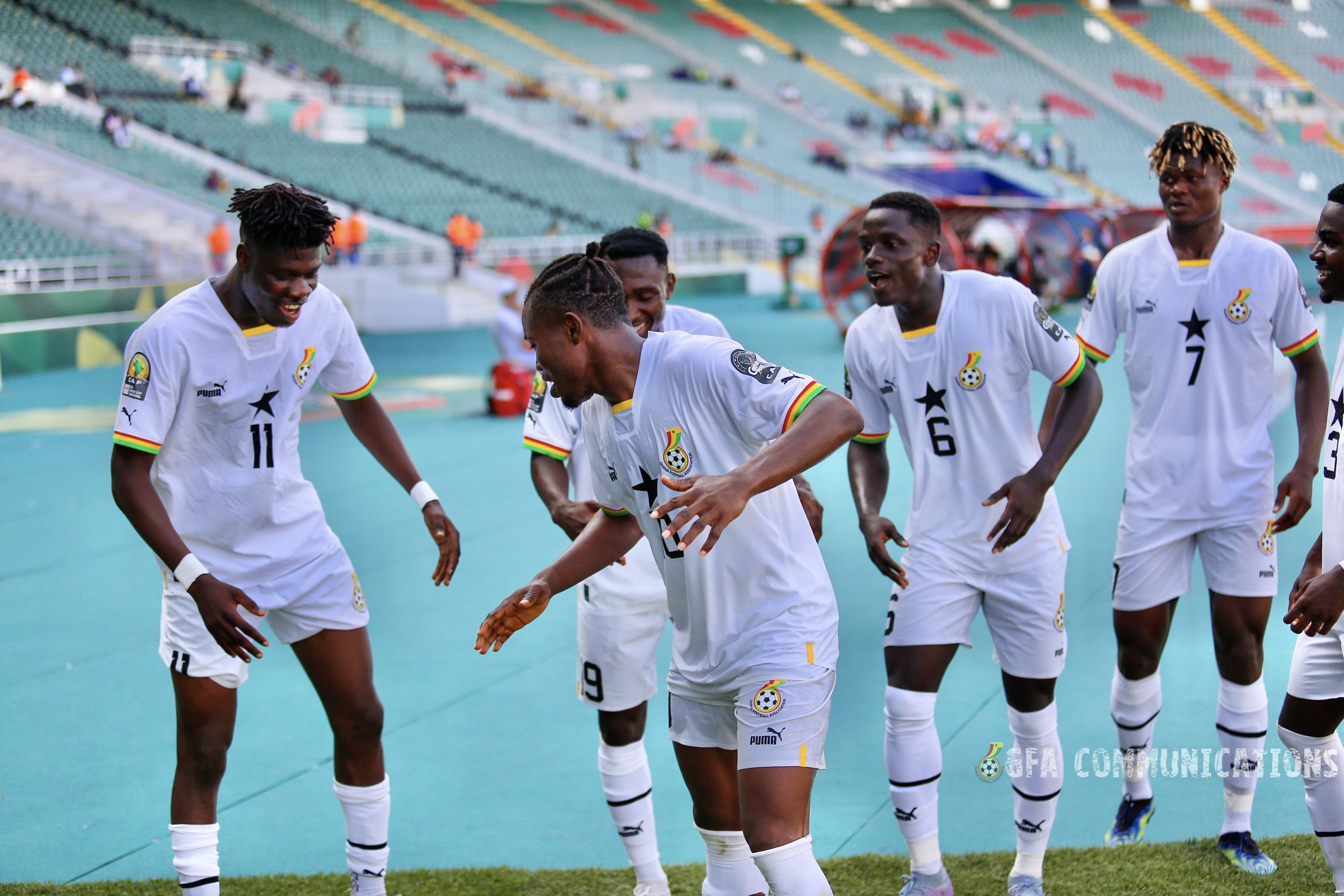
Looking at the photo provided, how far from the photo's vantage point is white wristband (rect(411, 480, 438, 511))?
4102 mm

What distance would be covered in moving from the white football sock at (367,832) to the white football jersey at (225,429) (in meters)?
0.68

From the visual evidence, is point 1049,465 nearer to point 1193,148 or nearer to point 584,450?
point 1193,148

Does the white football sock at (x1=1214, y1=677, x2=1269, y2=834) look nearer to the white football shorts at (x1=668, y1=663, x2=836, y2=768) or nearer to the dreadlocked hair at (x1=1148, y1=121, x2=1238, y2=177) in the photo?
the dreadlocked hair at (x1=1148, y1=121, x2=1238, y2=177)

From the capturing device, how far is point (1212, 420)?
4242 millimetres

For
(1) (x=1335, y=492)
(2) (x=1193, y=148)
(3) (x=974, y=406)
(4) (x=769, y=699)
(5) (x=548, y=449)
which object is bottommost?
(4) (x=769, y=699)

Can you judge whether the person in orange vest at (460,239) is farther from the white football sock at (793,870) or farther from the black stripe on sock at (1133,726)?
the white football sock at (793,870)

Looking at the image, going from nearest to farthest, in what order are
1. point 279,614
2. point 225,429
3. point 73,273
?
point 225,429 < point 279,614 < point 73,273

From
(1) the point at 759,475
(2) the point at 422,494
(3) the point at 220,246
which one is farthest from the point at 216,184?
(1) the point at 759,475

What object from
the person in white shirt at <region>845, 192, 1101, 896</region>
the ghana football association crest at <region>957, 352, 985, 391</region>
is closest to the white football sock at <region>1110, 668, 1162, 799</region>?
the person in white shirt at <region>845, 192, 1101, 896</region>

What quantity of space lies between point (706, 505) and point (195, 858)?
77.1 inches

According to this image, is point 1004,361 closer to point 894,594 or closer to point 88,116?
point 894,594

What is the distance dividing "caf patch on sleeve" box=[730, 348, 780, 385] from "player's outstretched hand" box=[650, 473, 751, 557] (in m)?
0.34

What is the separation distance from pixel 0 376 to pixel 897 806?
16.8 metres

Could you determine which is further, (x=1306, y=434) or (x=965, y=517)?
(x=1306, y=434)
